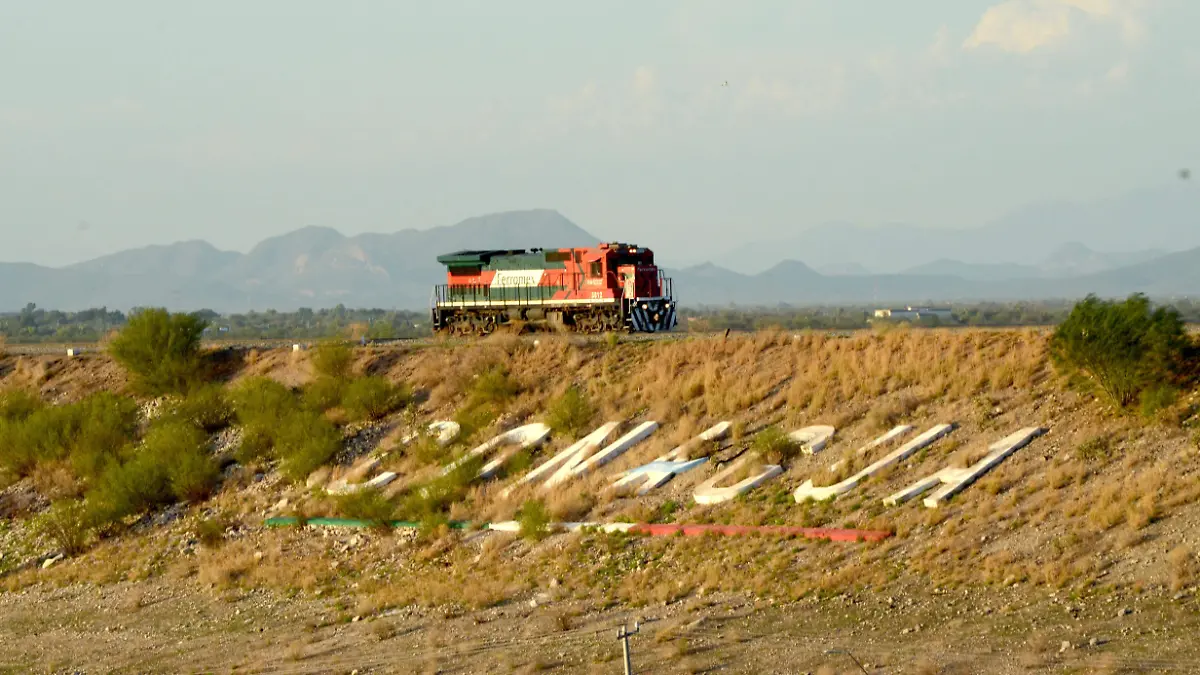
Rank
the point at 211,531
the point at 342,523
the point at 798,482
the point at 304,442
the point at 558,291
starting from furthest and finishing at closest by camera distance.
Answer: the point at 558,291, the point at 304,442, the point at 211,531, the point at 342,523, the point at 798,482

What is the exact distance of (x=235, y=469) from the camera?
3144 cm

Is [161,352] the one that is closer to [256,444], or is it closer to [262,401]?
[262,401]

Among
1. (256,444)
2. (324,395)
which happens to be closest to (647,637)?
(256,444)

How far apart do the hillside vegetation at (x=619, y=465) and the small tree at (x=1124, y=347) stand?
0.18ft

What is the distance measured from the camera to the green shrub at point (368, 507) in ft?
85.0

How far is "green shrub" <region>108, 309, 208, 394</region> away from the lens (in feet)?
122

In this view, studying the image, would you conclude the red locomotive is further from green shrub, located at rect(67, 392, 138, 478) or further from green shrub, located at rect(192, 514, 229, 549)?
green shrub, located at rect(192, 514, 229, 549)

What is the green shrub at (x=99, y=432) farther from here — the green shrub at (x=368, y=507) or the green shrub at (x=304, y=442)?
the green shrub at (x=368, y=507)

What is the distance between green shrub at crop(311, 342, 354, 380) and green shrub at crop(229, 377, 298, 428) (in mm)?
1024

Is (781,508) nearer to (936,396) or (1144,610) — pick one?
(936,396)

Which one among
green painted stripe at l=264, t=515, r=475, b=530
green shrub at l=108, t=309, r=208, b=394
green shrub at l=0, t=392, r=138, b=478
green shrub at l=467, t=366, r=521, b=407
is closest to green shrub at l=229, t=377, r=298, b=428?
green shrub at l=0, t=392, r=138, b=478

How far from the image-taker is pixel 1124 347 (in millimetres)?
22766

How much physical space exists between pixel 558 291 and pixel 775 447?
18479 mm

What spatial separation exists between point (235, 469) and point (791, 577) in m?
16.6
